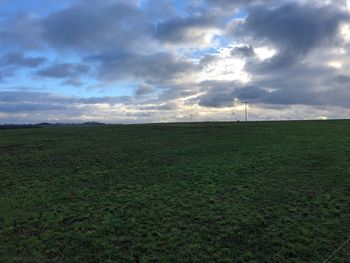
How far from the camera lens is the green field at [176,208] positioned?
1365cm

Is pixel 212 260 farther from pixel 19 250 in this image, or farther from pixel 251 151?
pixel 251 151

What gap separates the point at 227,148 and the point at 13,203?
90.8 feet

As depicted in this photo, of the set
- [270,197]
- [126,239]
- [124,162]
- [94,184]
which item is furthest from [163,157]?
[126,239]

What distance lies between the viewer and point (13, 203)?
20609 mm

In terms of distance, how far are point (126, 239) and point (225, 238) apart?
4318 mm

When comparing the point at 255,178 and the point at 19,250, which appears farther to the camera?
the point at 255,178

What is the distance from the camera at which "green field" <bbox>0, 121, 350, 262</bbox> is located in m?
13.6

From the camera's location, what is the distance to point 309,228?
15.7 metres

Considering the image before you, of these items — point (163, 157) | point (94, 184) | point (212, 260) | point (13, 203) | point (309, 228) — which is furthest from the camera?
point (163, 157)

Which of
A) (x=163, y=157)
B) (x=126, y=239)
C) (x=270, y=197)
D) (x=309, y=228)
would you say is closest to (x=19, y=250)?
(x=126, y=239)

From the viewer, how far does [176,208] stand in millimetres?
18703

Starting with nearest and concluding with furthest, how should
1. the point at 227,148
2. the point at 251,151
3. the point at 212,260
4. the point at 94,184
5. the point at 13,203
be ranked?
the point at 212,260 < the point at 13,203 < the point at 94,184 < the point at 251,151 < the point at 227,148

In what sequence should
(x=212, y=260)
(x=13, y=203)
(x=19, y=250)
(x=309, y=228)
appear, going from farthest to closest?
(x=13, y=203) → (x=309, y=228) → (x=19, y=250) → (x=212, y=260)

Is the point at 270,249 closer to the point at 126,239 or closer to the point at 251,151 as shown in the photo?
the point at 126,239
